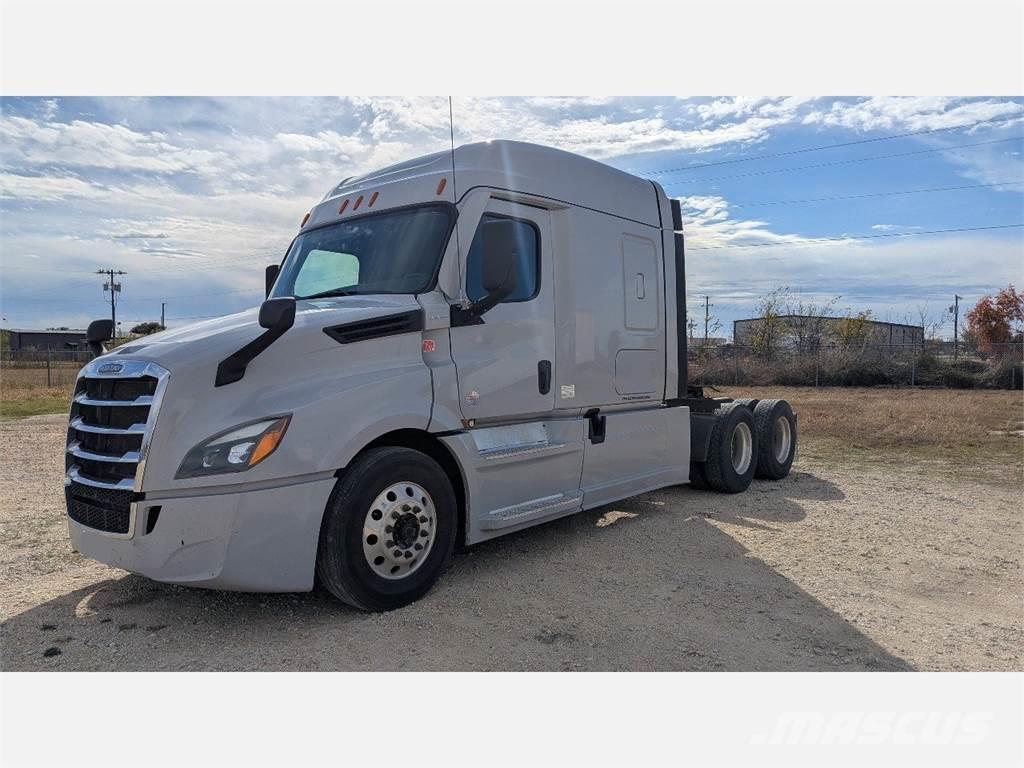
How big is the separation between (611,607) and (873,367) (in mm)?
28746

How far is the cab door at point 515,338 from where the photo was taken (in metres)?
5.13

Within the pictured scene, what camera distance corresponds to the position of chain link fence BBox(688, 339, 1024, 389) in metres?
28.3

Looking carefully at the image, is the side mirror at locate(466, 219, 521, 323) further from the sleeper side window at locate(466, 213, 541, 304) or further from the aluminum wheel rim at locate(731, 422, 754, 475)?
the aluminum wheel rim at locate(731, 422, 754, 475)

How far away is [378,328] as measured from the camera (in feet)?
15.0

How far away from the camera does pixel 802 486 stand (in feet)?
Answer: 29.1

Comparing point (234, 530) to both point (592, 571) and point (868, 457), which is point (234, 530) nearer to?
→ point (592, 571)

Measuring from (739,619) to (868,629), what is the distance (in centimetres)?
74

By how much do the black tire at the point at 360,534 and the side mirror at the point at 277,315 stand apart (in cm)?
93

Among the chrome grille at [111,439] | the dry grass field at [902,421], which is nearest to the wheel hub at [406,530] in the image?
the chrome grille at [111,439]

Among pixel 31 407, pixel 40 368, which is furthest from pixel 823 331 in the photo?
pixel 40 368

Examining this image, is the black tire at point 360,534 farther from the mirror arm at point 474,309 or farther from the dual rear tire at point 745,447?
the dual rear tire at point 745,447

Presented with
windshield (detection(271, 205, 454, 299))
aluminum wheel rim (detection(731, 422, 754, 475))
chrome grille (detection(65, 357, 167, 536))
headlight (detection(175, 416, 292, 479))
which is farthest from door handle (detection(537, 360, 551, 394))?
aluminum wheel rim (detection(731, 422, 754, 475))

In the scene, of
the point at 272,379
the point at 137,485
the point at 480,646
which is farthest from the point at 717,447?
the point at 137,485

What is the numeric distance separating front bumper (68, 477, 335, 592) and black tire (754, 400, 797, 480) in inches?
254
